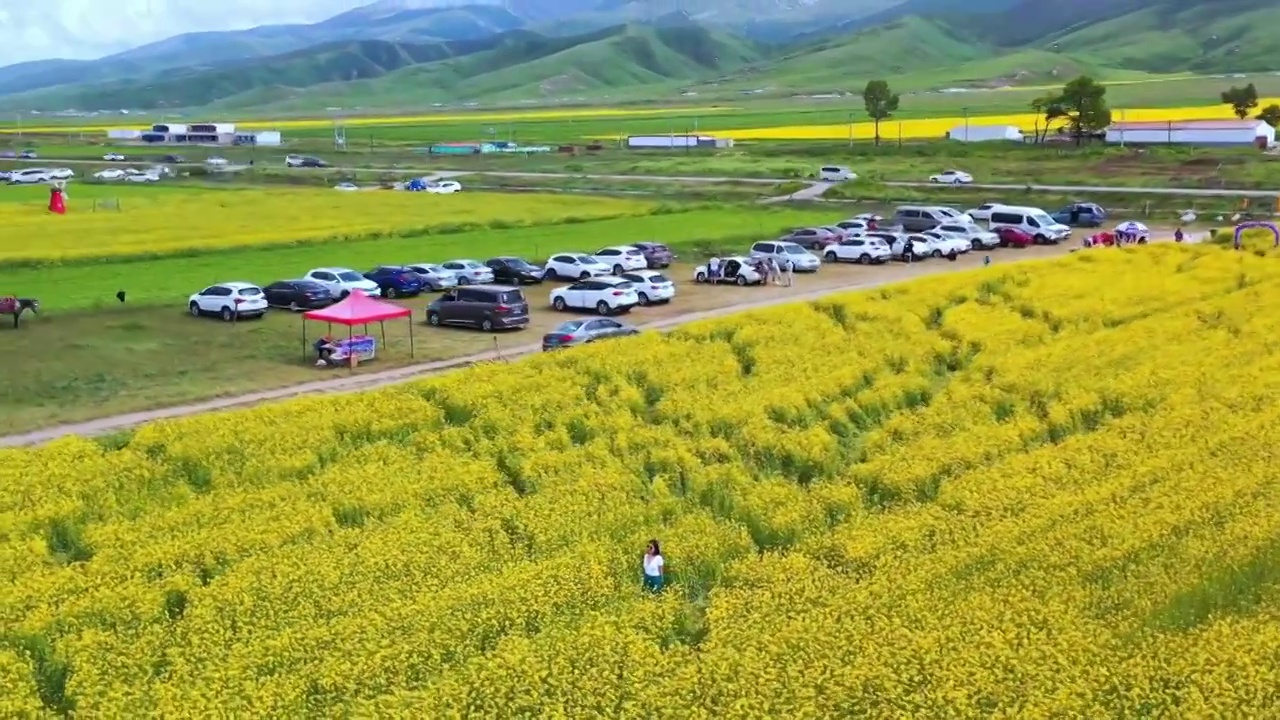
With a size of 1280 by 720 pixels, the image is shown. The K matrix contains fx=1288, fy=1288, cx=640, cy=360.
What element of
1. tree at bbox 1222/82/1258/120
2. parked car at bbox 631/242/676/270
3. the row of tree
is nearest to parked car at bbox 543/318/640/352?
parked car at bbox 631/242/676/270

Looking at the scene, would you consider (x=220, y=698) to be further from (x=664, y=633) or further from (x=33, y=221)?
(x=33, y=221)

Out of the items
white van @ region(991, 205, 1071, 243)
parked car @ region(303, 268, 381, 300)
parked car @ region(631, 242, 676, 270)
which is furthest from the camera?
white van @ region(991, 205, 1071, 243)

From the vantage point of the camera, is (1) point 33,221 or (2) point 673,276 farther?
(1) point 33,221

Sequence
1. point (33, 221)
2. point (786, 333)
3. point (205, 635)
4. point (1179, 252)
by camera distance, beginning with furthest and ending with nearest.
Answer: point (33, 221)
point (1179, 252)
point (786, 333)
point (205, 635)

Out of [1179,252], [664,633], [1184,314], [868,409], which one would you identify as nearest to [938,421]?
[868,409]

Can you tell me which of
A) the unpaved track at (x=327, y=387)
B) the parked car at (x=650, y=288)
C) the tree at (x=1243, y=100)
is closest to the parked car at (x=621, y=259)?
the parked car at (x=650, y=288)

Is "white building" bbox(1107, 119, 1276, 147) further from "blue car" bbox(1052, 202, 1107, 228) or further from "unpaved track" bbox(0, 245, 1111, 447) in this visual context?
"unpaved track" bbox(0, 245, 1111, 447)

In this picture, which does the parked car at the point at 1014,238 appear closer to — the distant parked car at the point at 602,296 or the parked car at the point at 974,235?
the parked car at the point at 974,235
